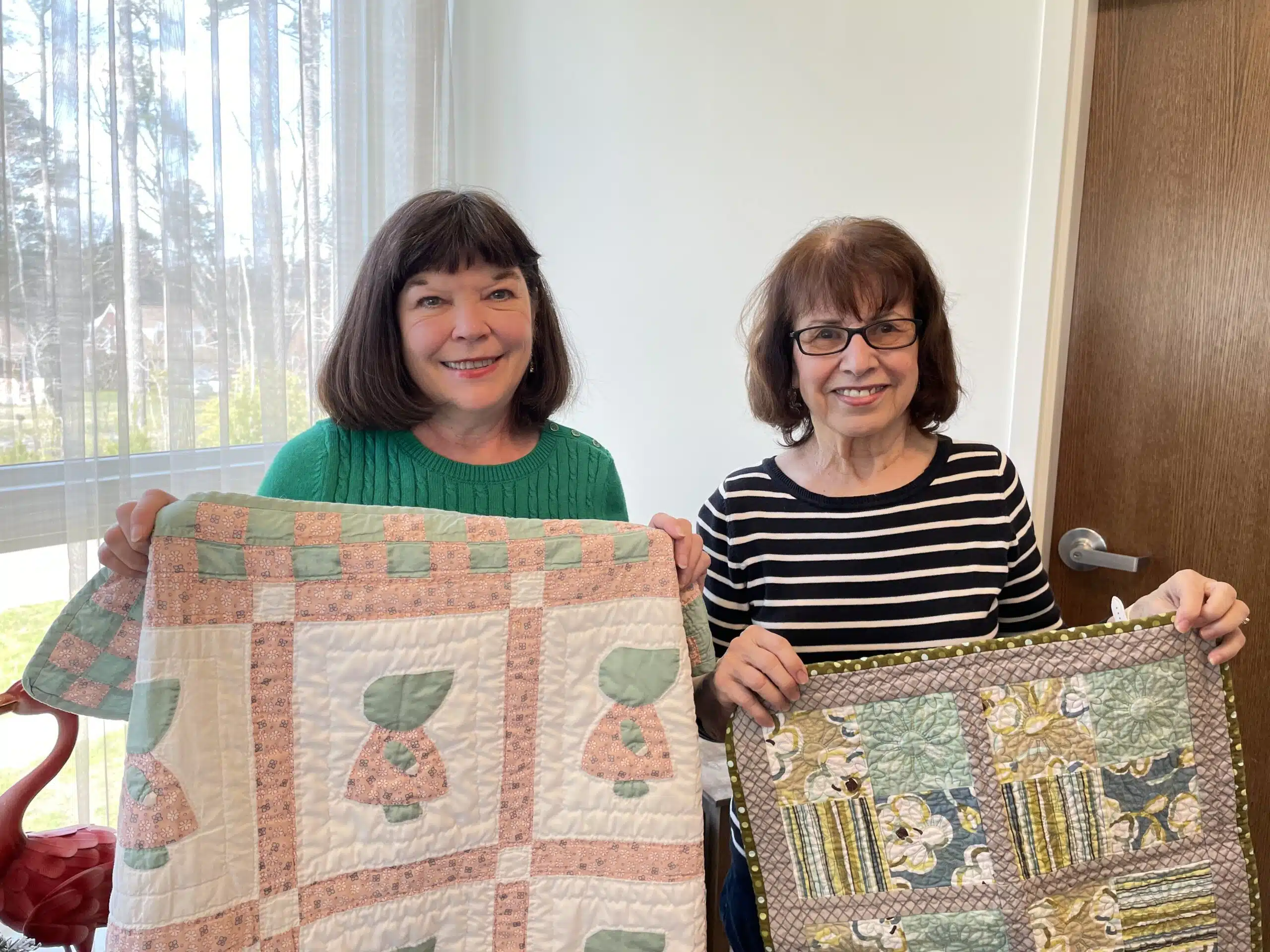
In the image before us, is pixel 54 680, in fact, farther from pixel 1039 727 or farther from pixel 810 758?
pixel 1039 727

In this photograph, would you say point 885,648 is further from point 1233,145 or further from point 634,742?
point 1233,145

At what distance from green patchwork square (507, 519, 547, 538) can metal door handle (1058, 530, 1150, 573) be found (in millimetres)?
1188

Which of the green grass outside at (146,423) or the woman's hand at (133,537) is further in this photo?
the green grass outside at (146,423)

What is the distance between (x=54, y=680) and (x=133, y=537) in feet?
→ 0.57

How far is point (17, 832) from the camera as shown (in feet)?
3.31

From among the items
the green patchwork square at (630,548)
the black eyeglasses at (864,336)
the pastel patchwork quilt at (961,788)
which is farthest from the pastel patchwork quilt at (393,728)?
the black eyeglasses at (864,336)

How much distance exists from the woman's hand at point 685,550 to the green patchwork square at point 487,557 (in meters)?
0.17

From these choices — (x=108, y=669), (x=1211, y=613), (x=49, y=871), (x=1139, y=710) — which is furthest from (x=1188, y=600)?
(x=49, y=871)

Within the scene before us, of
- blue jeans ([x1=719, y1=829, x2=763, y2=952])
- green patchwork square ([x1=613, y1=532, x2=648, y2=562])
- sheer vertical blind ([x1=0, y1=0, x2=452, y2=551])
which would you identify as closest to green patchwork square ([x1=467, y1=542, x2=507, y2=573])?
green patchwork square ([x1=613, y1=532, x2=648, y2=562])

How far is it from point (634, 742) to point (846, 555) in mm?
382

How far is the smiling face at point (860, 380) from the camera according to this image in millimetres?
1160

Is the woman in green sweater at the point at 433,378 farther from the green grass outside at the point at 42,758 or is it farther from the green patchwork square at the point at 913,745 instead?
the green grass outside at the point at 42,758

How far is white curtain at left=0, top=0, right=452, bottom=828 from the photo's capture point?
1.68 m

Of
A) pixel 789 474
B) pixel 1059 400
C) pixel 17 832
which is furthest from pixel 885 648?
pixel 17 832
